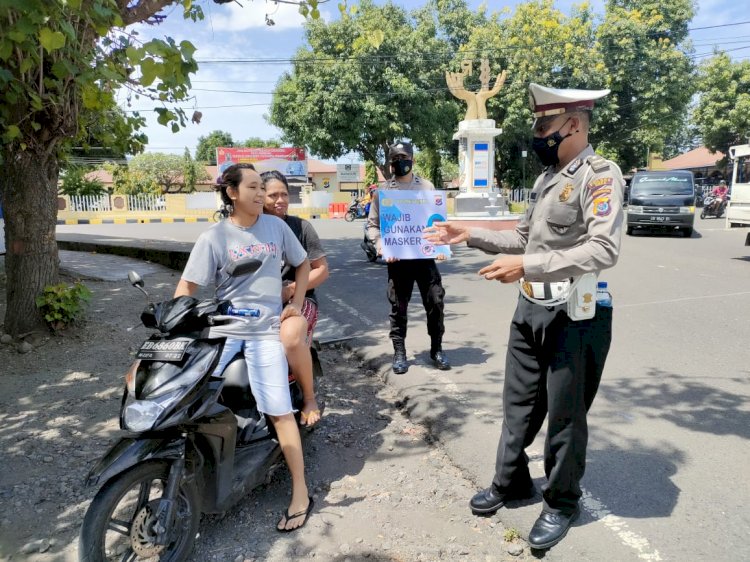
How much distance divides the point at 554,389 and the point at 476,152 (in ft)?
69.2

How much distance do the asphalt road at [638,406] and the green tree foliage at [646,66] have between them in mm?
28504

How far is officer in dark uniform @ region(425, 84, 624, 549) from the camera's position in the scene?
2264 mm

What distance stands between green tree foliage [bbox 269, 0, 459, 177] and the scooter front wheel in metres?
26.1

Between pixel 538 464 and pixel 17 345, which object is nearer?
pixel 538 464

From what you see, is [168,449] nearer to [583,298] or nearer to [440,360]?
[583,298]

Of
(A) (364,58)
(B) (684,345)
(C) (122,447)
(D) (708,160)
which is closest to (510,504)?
(C) (122,447)

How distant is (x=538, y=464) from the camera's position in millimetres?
3285

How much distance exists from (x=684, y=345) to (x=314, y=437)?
3905 mm

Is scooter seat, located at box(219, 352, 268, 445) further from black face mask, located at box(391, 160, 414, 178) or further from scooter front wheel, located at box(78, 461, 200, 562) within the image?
black face mask, located at box(391, 160, 414, 178)

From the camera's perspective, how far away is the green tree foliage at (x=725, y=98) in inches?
1388

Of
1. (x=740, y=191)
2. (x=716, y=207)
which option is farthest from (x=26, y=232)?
(x=716, y=207)

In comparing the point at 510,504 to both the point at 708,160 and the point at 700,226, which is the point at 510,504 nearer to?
the point at 700,226

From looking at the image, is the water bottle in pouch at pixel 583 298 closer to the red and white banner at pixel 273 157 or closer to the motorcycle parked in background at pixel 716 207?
the motorcycle parked in background at pixel 716 207

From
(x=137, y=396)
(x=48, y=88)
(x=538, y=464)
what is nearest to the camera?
(x=137, y=396)
